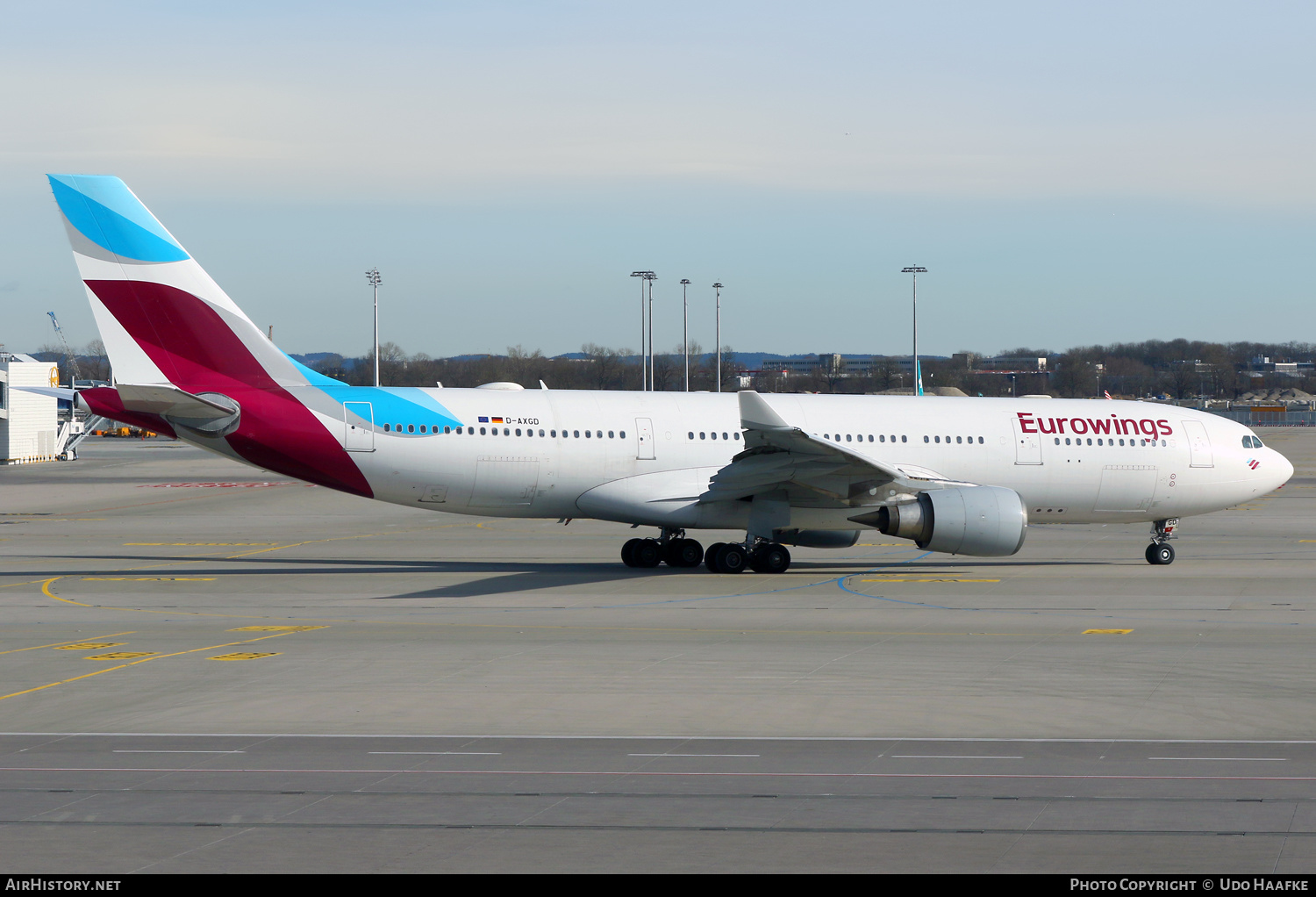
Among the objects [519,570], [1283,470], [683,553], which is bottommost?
[519,570]

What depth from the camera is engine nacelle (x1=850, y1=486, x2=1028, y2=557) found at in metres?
24.0

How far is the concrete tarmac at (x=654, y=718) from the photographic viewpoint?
8.70m

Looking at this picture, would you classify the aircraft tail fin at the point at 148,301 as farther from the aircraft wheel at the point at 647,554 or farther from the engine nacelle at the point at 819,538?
the engine nacelle at the point at 819,538

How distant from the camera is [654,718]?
1291 cm

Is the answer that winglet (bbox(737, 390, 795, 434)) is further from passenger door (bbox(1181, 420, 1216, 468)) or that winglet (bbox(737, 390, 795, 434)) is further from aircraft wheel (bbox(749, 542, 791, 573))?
passenger door (bbox(1181, 420, 1216, 468))

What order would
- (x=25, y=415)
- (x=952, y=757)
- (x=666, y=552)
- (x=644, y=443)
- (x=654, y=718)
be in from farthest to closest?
(x=25, y=415) < (x=666, y=552) < (x=644, y=443) < (x=654, y=718) < (x=952, y=757)

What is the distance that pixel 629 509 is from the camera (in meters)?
26.3

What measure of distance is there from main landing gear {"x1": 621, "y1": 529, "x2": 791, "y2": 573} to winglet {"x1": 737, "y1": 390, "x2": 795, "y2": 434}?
10.9ft

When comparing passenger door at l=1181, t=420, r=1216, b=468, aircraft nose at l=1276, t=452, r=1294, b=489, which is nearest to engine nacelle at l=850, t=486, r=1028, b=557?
passenger door at l=1181, t=420, r=1216, b=468

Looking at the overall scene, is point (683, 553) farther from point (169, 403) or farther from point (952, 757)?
point (952, 757)

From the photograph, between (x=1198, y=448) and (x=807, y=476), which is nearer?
(x=807, y=476)

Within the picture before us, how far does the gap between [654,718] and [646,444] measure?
14.0 metres

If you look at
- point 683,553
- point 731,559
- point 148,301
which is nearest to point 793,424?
point 731,559

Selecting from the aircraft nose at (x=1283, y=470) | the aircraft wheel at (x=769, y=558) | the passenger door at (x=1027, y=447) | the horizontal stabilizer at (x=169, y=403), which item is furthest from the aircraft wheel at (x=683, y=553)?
the aircraft nose at (x=1283, y=470)
